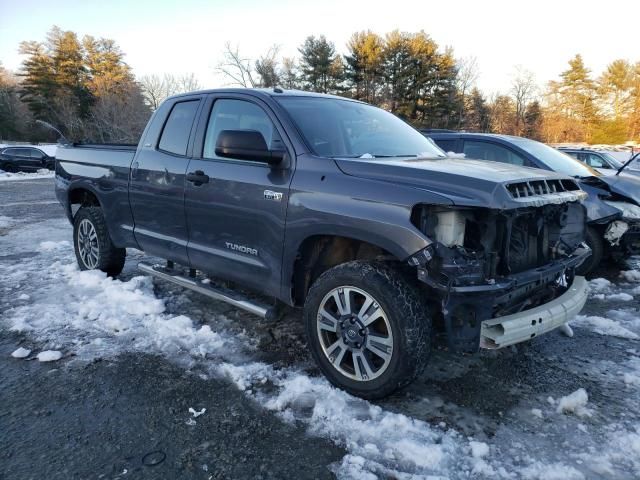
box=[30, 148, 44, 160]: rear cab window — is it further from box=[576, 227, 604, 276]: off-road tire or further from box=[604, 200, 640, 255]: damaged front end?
box=[604, 200, 640, 255]: damaged front end

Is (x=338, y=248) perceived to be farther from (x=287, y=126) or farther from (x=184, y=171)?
(x=184, y=171)

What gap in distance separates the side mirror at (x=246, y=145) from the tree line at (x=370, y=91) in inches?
1383

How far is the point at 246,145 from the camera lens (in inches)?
123

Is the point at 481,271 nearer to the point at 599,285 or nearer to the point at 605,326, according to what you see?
the point at 605,326

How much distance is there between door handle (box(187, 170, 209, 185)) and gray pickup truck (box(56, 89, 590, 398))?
14 millimetres

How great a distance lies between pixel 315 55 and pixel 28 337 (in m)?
43.4

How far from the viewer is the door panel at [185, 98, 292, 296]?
3.33m

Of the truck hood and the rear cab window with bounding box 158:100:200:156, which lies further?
the rear cab window with bounding box 158:100:200:156

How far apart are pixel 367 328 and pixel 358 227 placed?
2.04 feet

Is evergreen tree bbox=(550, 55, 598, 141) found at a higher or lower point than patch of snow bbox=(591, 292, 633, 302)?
higher

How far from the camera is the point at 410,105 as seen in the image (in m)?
41.4

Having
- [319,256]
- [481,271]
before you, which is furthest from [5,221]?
[481,271]

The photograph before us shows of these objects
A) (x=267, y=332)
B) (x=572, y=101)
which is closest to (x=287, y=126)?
(x=267, y=332)

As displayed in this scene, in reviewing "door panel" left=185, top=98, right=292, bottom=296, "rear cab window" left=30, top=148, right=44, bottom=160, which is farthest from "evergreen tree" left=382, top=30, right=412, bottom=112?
"door panel" left=185, top=98, right=292, bottom=296
